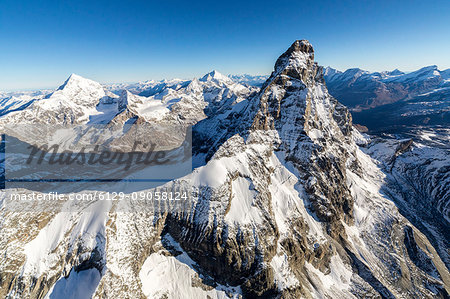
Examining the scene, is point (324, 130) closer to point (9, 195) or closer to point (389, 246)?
point (389, 246)

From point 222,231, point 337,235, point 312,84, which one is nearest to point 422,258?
point 337,235

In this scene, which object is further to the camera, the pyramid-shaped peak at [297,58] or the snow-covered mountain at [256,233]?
the pyramid-shaped peak at [297,58]

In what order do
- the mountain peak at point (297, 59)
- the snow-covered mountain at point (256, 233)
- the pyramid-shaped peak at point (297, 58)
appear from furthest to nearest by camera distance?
1. the pyramid-shaped peak at point (297, 58)
2. the mountain peak at point (297, 59)
3. the snow-covered mountain at point (256, 233)

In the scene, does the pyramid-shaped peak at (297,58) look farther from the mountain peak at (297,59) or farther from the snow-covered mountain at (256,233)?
the snow-covered mountain at (256,233)

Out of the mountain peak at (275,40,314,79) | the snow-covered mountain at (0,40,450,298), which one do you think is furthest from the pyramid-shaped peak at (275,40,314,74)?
the snow-covered mountain at (0,40,450,298)

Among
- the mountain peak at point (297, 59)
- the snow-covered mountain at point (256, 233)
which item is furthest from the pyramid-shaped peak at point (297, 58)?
the snow-covered mountain at point (256, 233)

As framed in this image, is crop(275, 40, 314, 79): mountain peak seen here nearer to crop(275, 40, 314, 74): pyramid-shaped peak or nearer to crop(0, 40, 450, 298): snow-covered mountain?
crop(275, 40, 314, 74): pyramid-shaped peak

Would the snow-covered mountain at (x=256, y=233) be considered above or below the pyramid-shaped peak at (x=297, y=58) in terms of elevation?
below

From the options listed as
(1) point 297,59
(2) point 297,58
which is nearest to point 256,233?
(1) point 297,59

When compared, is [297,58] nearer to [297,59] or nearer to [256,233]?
[297,59]
